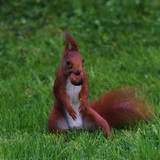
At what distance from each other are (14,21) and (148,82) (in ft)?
8.83

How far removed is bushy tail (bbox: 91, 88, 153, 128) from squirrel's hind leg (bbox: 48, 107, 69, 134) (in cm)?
35

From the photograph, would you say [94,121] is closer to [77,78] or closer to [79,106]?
[79,106]

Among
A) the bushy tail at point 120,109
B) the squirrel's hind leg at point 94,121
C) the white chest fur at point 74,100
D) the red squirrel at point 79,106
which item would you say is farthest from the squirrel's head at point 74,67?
the bushy tail at point 120,109

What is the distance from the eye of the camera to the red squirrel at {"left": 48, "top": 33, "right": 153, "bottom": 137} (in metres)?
4.33

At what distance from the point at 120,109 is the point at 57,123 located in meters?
0.57

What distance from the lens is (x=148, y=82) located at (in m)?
5.70

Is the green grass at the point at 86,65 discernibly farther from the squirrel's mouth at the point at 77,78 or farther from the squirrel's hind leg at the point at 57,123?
the squirrel's mouth at the point at 77,78

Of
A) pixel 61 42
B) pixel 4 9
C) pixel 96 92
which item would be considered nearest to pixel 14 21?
pixel 4 9

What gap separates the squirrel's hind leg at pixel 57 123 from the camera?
442cm

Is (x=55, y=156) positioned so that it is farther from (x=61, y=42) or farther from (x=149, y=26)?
(x=149, y=26)

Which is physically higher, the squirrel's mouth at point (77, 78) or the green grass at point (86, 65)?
the squirrel's mouth at point (77, 78)

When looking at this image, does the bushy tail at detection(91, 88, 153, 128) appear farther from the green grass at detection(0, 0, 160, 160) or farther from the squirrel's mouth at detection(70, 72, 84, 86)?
the squirrel's mouth at detection(70, 72, 84, 86)

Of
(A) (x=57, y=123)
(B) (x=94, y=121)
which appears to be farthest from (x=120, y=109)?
(A) (x=57, y=123)

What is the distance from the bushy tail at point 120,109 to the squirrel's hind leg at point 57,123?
0.35m
